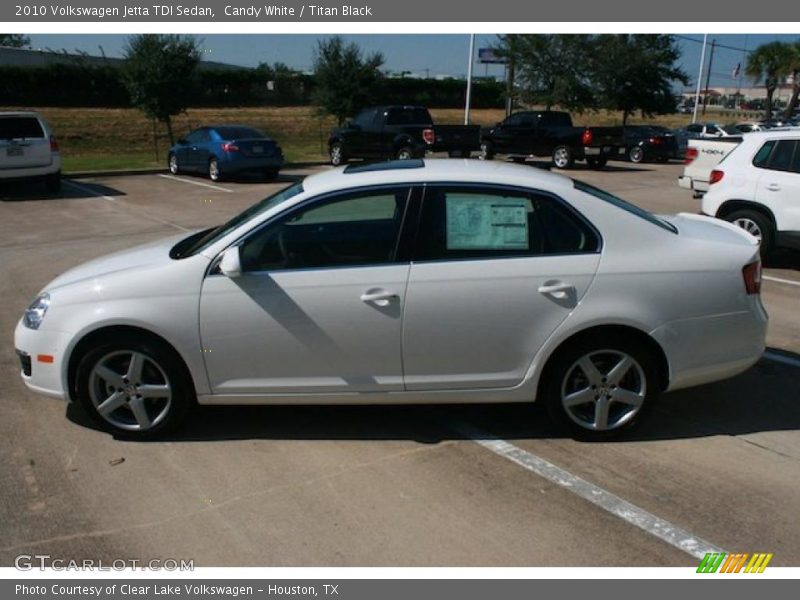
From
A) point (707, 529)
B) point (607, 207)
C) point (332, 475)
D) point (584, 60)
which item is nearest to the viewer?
point (707, 529)

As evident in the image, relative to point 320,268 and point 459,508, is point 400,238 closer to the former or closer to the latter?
point 320,268

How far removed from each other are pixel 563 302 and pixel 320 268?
1.39 metres

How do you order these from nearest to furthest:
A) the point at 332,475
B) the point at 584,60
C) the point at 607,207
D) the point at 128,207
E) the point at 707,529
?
the point at 707,529
the point at 332,475
the point at 607,207
the point at 128,207
the point at 584,60

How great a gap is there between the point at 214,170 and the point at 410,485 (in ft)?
51.0

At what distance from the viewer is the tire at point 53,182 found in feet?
51.3

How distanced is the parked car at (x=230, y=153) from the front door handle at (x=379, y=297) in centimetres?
1453

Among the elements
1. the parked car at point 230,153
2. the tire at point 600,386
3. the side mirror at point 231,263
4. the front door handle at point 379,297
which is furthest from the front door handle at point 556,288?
the parked car at point 230,153

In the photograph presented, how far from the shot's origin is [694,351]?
4.23 metres

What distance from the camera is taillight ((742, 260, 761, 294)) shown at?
4.28m

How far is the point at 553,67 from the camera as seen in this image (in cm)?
3225

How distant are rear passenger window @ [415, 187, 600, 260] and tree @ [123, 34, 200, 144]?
67.3 ft

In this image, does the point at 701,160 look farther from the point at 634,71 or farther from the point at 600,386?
the point at 634,71

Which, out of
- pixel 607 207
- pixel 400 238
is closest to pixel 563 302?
pixel 607 207

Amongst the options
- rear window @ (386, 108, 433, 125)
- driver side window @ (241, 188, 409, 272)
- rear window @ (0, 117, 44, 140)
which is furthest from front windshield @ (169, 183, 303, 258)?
rear window @ (386, 108, 433, 125)
